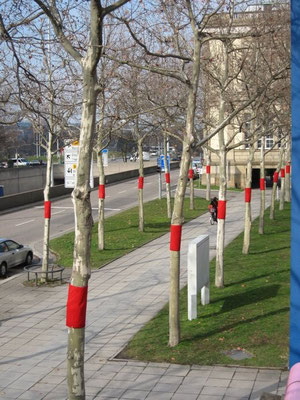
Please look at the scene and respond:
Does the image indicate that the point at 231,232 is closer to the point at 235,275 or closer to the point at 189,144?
the point at 235,275

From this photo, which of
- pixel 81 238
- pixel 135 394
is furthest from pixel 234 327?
pixel 81 238

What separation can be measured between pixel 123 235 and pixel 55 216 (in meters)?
8.35

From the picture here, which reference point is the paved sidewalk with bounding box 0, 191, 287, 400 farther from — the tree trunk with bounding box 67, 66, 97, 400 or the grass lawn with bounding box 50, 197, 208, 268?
the tree trunk with bounding box 67, 66, 97, 400

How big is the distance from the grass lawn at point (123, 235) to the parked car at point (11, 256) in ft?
3.81

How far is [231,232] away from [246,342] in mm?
16110

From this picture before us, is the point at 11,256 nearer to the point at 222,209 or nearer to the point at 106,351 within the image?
the point at 222,209

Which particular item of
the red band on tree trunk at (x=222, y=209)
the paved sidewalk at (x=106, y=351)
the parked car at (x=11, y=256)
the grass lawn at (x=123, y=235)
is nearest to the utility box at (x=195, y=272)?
the paved sidewalk at (x=106, y=351)

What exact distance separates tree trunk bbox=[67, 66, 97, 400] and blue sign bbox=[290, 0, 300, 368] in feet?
12.0

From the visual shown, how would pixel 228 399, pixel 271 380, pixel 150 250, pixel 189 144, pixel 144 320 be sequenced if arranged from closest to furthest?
pixel 228 399 → pixel 271 380 → pixel 189 144 → pixel 144 320 → pixel 150 250

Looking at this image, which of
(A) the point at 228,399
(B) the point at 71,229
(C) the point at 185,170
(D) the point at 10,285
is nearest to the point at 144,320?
(C) the point at 185,170

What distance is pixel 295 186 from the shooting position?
32.2 ft

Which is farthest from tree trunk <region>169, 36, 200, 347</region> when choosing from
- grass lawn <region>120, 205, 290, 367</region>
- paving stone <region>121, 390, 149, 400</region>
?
paving stone <region>121, 390, 149, 400</region>

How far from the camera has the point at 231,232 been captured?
28203 millimetres

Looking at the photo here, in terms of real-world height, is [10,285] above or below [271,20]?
below
